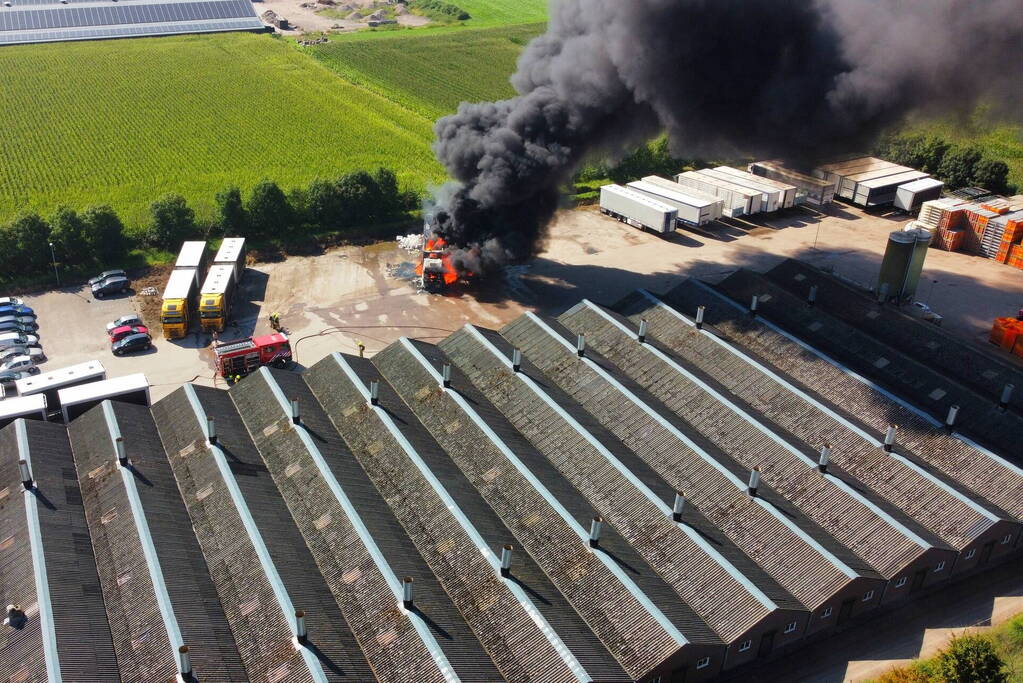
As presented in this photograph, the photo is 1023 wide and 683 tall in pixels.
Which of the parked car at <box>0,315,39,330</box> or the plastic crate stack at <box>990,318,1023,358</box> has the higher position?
the plastic crate stack at <box>990,318,1023,358</box>

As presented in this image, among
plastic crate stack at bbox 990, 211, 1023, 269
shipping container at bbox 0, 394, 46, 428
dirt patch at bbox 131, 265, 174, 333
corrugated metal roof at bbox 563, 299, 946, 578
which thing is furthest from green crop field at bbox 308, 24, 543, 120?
shipping container at bbox 0, 394, 46, 428

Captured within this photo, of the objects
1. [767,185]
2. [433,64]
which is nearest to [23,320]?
[767,185]

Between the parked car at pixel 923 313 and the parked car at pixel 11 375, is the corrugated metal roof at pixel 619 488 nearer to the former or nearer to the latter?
the parked car at pixel 11 375

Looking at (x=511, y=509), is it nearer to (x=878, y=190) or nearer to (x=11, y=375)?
(x=11, y=375)

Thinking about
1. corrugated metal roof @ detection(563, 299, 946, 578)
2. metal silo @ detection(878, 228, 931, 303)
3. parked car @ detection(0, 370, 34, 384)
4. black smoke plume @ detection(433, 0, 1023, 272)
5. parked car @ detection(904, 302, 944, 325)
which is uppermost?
black smoke plume @ detection(433, 0, 1023, 272)

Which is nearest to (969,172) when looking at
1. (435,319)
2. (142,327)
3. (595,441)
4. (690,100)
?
(690,100)

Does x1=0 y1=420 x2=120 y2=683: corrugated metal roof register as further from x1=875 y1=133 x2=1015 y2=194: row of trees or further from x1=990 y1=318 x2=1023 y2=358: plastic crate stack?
x1=875 y1=133 x2=1015 y2=194: row of trees
